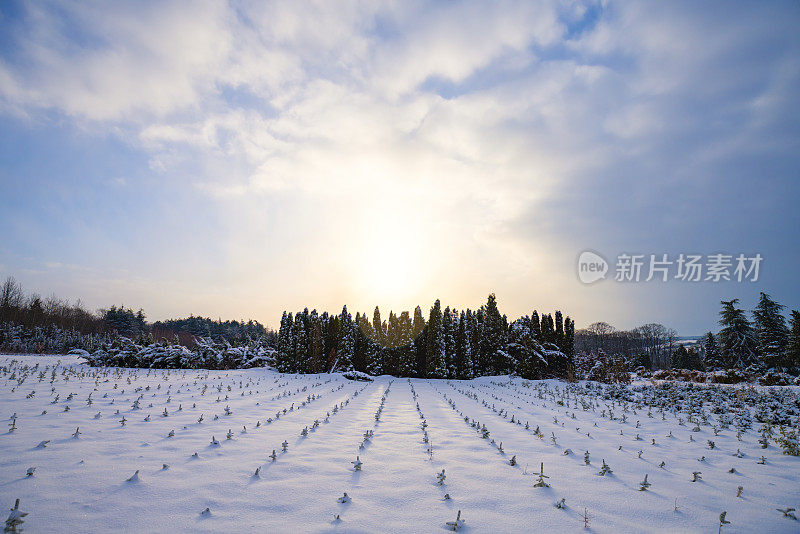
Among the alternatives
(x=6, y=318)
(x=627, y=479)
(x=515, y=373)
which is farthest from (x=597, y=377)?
(x=6, y=318)

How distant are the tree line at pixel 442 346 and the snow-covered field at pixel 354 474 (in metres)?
22.5

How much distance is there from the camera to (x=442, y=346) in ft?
110

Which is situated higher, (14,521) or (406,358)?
(14,521)

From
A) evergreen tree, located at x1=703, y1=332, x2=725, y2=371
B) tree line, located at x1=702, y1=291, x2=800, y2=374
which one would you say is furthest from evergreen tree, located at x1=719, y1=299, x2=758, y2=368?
evergreen tree, located at x1=703, y1=332, x2=725, y2=371

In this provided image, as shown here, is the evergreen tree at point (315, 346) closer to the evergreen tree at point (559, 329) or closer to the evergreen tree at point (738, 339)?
the evergreen tree at point (559, 329)

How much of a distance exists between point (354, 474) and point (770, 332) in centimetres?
4846

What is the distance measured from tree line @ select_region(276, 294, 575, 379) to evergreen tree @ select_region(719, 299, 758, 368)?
2144 centimetres

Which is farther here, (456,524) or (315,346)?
(315,346)

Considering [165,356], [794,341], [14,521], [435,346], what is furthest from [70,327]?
[794,341]

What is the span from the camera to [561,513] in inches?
148

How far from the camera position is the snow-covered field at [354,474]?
344 cm

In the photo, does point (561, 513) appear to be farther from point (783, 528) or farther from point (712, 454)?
point (712, 454)

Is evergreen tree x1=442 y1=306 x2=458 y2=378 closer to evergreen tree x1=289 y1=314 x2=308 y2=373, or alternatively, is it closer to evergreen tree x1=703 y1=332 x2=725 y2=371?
evergreen tree x1=289 y1=314 x2=308 y2=373

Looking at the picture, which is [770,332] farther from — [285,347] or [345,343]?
[285,347]
